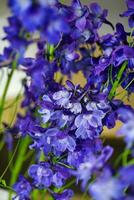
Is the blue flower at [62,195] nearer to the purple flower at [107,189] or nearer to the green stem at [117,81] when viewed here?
the green stem at [117,81]

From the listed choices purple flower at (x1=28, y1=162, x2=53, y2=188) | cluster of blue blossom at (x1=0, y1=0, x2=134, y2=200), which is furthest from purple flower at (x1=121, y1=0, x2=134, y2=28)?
purple flower at (x1=28, y1=162, x2=53, y2=188)

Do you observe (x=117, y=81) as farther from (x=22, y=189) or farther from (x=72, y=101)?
(x=22, y=189)

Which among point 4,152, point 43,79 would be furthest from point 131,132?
point 4,152

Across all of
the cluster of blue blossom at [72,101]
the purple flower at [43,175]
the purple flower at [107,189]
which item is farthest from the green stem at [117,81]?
the purple flower at [107,189]

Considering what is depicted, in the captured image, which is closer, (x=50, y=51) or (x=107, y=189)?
(x=107, y=189)

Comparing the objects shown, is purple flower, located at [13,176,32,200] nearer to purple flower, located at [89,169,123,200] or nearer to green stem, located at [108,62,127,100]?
green stem, located at [108,62,127,100]

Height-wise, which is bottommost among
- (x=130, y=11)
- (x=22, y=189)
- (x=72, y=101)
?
(x=22, y=189)

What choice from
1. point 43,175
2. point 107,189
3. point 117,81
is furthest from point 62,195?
point 107,189

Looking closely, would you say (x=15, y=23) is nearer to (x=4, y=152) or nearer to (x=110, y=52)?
(x=110, y=52)
